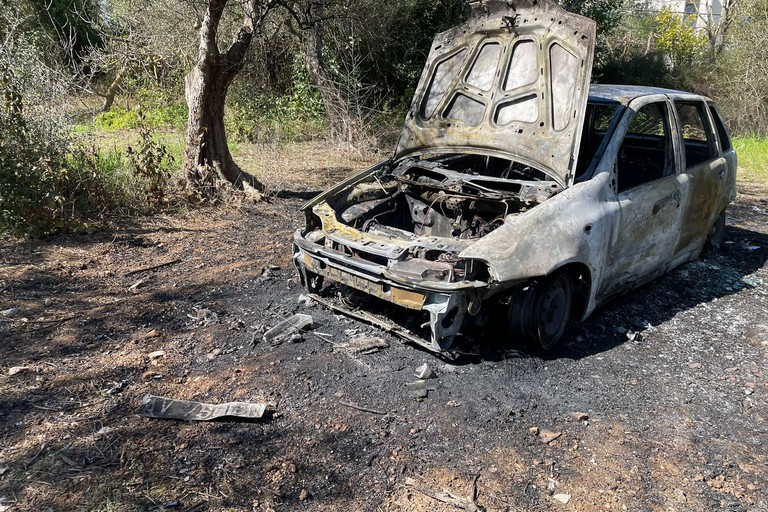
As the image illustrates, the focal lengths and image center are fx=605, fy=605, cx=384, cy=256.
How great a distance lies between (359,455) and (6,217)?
533cm

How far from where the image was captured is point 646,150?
6082 millimetres

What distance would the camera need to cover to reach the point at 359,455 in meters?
3.34

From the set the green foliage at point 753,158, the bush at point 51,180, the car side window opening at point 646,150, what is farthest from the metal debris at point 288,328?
the green foliage at point 753,158

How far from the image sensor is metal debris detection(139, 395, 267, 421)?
11.8 feet

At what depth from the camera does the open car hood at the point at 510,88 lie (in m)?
4.69

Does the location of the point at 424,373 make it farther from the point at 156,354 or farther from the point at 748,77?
the point at 748,77

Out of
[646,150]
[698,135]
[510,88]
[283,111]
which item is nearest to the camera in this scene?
[510,88]

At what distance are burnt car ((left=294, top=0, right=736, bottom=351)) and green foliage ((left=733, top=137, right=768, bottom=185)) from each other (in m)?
6.09

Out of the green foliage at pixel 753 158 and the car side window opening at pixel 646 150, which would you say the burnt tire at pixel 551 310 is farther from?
the green foliage at pixel 753 158

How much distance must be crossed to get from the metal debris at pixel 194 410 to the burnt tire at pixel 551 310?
2.01m

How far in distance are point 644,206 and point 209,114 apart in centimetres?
606

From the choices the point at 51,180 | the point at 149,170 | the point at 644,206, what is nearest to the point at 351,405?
the point at 644,206

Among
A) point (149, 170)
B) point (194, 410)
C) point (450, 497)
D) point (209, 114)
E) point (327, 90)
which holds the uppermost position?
point (327, 90)

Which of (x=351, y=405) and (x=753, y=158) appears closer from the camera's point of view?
(x=351, y=405)
